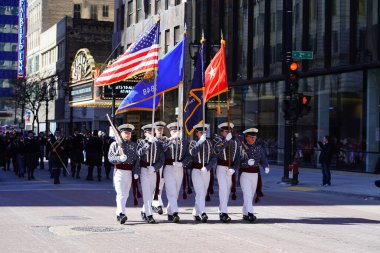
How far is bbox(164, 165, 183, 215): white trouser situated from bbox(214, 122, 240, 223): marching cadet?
800 mm

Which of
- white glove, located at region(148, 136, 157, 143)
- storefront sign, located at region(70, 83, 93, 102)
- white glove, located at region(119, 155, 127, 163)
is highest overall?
storefront sign, located at region(70, 83, 93, 102)

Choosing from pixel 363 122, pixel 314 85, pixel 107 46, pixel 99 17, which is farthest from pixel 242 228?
pixel 99 17

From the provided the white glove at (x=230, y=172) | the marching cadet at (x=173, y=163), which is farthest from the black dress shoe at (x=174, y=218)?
the white glove at (x=230, y=172)

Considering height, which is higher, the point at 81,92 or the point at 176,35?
the point at 176,35

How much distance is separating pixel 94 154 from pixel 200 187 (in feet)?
43.9

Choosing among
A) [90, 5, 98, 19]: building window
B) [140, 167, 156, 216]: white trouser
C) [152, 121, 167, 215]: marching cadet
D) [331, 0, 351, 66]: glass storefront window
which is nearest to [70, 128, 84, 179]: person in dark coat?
[331, 0, 351, 66]: glass storefront window

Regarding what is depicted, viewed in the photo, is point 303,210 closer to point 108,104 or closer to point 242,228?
point 242,228

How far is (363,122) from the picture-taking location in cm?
3036

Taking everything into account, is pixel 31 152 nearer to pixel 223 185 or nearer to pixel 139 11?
pixel 223 185

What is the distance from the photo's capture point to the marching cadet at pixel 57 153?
24031 millimetres

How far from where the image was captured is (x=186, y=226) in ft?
43.3

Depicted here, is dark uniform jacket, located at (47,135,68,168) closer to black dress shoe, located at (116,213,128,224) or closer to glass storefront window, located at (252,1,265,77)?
black dress shoe, located at (116,213,128,224)

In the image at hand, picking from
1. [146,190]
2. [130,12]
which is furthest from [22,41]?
[146,190]

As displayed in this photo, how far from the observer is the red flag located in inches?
615
